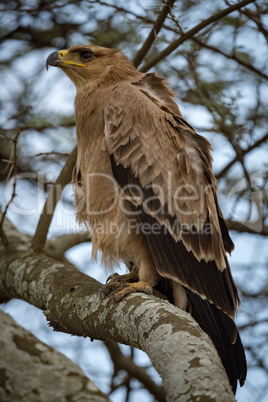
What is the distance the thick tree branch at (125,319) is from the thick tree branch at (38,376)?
0.40m

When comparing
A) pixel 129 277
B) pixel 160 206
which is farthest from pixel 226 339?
pixel 160 206

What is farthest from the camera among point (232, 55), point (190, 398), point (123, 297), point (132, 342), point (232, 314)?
point (232, 55)

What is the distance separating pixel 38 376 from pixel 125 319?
3.85 ft

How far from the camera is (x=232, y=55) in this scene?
5.63m

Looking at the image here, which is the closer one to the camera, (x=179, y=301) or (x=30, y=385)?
(x=30, y=385)

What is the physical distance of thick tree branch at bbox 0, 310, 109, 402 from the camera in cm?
215

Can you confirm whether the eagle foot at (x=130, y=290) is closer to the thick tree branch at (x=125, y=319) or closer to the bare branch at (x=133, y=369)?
the thick tree branch at (x=125, y=319)

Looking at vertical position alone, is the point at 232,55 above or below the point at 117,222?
above

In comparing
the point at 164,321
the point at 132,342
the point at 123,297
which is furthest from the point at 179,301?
the point at 164,321

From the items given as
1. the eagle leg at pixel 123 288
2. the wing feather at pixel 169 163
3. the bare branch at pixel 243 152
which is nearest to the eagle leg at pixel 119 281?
the eagle leg at pixel 123 288

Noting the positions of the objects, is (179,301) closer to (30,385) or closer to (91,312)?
(91,312)

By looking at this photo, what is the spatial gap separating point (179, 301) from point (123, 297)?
79cm

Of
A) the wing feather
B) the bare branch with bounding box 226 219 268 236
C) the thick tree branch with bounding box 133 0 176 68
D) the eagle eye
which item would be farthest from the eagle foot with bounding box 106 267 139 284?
the eagle eye

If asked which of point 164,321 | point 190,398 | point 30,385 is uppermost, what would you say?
point 164,321
